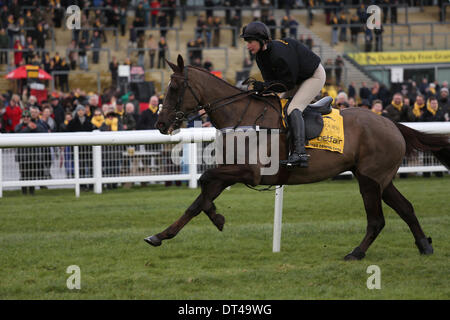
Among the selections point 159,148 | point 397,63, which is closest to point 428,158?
point 159,148

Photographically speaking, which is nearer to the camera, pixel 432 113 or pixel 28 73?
pixel 432 113

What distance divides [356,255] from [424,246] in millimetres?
825

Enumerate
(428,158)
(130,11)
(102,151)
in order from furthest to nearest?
(130,11) → (428,158) → (102,151)

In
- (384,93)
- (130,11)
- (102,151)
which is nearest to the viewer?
(102,151)

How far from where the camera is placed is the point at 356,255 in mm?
7344

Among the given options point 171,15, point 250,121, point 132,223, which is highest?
point 171,15

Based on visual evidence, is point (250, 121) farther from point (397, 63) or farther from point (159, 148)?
point (397, 63)

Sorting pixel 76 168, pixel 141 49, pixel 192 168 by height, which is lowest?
pixel 192 168

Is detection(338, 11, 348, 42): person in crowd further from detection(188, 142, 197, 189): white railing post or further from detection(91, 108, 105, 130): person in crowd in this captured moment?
detection(188, 142, 197, 189): white railing post

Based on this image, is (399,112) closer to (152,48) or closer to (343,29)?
(152,48)

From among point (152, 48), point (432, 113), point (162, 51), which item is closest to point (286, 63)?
point (432, 113)

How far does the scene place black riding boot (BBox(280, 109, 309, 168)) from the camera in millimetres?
7137
